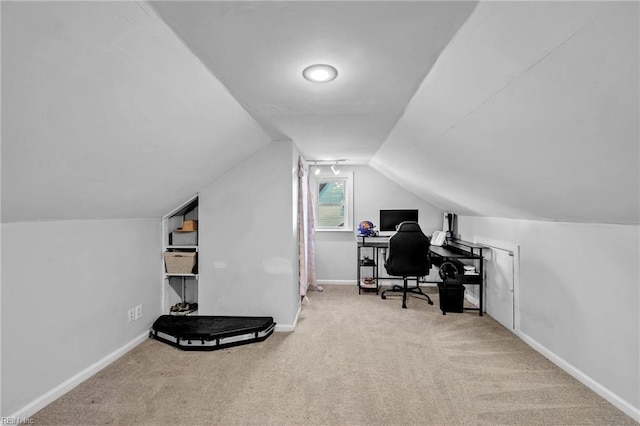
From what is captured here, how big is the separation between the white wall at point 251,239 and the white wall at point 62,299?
72 cm

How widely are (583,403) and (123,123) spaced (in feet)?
11.1

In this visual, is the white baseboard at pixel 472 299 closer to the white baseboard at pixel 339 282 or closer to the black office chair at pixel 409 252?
the black office chair at pixel 409 252

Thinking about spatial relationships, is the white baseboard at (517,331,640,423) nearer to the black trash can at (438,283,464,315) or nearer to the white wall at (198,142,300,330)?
the black trash can at (438,283,464,315)

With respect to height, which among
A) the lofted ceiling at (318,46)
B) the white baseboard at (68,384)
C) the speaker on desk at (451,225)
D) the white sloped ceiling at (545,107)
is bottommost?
the white baseboard at (68,384)

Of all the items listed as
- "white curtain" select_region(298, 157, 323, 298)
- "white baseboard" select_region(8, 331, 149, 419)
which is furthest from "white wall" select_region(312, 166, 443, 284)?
"white baseboard" select_region(8, 331, 149, 419)

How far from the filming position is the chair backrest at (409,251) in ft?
13.9

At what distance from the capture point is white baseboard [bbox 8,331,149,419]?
78.5 inches

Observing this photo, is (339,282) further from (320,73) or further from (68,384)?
(320,73)

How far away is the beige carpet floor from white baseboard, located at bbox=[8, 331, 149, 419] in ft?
0.15

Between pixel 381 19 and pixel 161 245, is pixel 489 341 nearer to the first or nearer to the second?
pixel 381 19

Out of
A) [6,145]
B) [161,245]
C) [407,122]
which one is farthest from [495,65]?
[161,245]

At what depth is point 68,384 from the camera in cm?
230

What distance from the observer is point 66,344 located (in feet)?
7.59

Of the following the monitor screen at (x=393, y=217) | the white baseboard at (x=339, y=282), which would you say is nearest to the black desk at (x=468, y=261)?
the monitor screen at (x=393, y=217)
